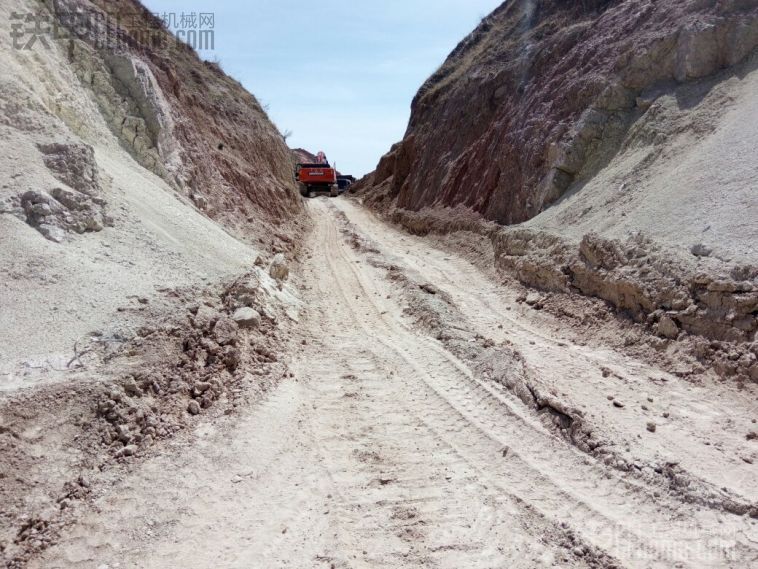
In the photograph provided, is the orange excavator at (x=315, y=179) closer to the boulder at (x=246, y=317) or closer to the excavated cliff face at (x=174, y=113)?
the excavated cliff face at (x=174, y=113)

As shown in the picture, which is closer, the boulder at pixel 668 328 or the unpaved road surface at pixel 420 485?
the unpaved road surface at pixel 420 485

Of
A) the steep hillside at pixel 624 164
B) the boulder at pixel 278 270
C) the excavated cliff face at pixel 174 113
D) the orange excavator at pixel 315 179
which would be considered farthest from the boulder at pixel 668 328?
the orange excavator at pixel 315 179

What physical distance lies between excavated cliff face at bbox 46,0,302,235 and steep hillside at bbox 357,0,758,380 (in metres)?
5.76

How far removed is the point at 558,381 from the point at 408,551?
3078 mm

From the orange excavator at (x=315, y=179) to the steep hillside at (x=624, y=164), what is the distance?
1256 centimetres

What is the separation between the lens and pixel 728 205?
7.07 meters

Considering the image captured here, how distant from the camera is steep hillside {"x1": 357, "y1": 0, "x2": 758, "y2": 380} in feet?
21.8

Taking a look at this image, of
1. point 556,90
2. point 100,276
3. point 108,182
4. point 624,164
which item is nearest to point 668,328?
point 624,164

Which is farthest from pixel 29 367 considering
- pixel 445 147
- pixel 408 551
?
pixel 445 147

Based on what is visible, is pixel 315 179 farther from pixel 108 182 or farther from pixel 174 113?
pixel 108 182

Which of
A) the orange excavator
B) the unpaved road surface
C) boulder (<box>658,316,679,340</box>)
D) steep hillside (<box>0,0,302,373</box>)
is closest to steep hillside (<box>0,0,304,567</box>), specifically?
steep hillside (<box>0,0,302,373</box>)

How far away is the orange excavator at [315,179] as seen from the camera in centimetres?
3112

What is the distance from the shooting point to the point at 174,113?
12.3 meters

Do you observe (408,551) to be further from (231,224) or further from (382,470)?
(231,224)
